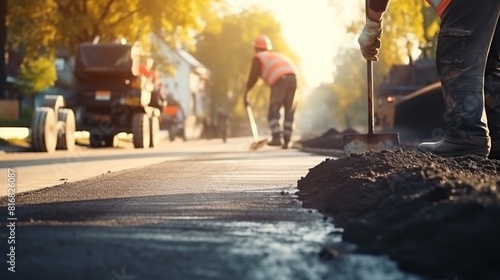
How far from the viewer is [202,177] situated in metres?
6.62

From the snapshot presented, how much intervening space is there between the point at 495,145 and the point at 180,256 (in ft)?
12.7

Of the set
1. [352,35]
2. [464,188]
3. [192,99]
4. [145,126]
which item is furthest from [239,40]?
[464,188]

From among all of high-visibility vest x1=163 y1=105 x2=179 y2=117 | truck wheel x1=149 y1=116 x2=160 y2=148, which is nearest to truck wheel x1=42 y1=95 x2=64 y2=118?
truck wheel x1=149 y1=116 x2=160 y2=148

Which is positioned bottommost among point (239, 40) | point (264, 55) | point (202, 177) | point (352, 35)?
point (202, 177)

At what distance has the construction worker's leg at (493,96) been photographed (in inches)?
223

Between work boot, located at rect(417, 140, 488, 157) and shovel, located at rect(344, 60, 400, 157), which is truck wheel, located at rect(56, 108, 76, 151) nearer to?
shovel, located at rect(344, 60, 400, 157)

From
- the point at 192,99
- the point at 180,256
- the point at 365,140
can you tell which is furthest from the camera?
the point at 192,99

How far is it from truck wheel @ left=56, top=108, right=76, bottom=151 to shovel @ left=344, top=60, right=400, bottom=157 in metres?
9.44

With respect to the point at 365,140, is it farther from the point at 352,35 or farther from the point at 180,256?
the point at 352,35

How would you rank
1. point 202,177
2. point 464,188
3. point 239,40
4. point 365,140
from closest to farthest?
point 464,188, point 202,177, point 365,140, point 239,40

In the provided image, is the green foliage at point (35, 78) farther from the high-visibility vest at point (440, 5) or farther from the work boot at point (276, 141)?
the high-visibility vest at point (440, 5)

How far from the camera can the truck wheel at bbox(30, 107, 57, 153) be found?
14.8 metres

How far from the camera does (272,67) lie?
16.4 meters

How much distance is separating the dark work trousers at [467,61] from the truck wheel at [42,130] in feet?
35.6
